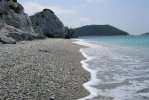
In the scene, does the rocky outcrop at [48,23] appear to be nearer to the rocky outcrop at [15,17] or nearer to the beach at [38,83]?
the rocky outcrop at [15,17]

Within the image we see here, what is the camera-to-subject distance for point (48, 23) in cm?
10556

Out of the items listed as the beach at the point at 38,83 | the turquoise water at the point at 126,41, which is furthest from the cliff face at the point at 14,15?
the beach at the point at 38,83

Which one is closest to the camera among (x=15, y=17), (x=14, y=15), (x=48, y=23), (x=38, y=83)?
(x=38, y=83)

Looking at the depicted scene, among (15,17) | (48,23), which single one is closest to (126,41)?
(48,23)

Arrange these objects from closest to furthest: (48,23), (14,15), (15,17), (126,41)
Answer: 1. (15,17)
2. (14,15)
3. (126,41)
4. (48,23)

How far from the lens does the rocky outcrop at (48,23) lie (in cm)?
10256

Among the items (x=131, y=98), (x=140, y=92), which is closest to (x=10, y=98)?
(x=131, y=98)

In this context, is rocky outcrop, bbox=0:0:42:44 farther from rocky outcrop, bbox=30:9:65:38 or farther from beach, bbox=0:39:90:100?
beach, bbox=0:39:90:100

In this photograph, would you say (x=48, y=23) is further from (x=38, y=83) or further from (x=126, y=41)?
(x=38, y=83)

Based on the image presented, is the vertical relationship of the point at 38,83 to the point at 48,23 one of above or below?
below

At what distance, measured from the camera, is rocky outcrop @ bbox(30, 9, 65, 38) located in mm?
102562

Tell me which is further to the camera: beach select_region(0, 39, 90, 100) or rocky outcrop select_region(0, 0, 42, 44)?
rocky outcrop select_region(0, 0, 42, 44)

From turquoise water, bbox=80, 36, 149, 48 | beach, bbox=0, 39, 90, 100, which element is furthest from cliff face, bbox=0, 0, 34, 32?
beach, bbox=0, 39, 90, 100

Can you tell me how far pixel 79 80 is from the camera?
49.4ft
